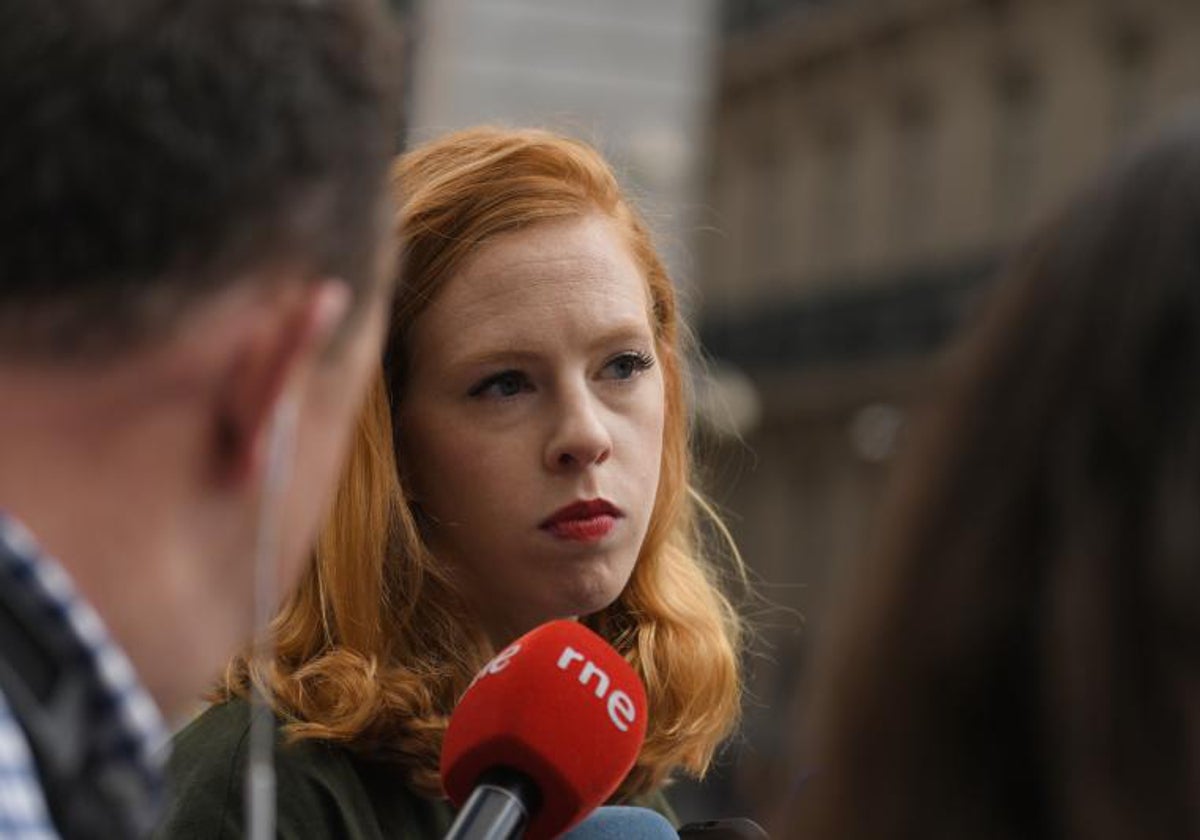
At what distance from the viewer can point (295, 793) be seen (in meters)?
2.87

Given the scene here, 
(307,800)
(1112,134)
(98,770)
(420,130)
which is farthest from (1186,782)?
(1112,134)

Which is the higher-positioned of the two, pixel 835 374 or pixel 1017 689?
pixel 1017 689

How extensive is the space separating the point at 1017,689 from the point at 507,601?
1508 mm

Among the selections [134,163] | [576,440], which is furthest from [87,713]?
[576,440]

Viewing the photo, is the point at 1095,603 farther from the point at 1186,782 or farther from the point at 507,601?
the point at 507,601

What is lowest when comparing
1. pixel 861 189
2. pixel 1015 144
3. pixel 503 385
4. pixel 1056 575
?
pixel 861 189

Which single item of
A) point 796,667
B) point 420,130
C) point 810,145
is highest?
point 420,130

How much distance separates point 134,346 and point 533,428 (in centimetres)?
139

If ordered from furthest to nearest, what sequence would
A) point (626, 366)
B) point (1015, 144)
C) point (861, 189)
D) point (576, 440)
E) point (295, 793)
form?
point (861, 189) < point (1015, 144) < point (626, 366) < point (576, 440) < point (295, 793)

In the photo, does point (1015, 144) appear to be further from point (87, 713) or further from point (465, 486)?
point (87, 713)

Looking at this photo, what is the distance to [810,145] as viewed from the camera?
3472 centimetres

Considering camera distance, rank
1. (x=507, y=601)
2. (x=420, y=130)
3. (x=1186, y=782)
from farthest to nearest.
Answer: (x=420, y=130) → (x=507, y=601) → (x=1186, y=782)

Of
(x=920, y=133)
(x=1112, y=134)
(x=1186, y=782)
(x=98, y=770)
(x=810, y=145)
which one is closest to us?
(x=1186, y=782)

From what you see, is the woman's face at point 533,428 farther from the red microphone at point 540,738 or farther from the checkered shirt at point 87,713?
the checkered shirt at point 87,713
